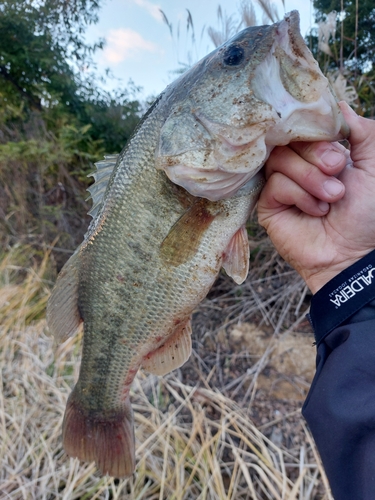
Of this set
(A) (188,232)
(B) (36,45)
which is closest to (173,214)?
(A) (188,232)

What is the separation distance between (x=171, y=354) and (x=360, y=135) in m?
1.17

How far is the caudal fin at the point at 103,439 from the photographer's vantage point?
158 centimetres

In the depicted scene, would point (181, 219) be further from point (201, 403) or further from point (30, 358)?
point (30, 358)

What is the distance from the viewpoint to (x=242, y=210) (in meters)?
1.31

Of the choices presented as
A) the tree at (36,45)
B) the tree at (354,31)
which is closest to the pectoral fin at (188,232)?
the tree at (354,31)

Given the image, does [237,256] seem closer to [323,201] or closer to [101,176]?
[323,201]

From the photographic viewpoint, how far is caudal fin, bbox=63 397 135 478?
1.58 meters

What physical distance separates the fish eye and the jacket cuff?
83 cm

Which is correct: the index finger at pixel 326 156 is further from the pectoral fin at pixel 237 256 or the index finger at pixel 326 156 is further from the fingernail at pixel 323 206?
the pectoral fin at pixel 237 256

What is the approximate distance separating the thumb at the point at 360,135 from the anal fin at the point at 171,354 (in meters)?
0.98

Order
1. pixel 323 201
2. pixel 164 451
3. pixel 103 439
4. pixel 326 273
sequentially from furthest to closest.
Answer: pixel 164 451
pixel 103 439
pixel 326 273
pixel 323 201

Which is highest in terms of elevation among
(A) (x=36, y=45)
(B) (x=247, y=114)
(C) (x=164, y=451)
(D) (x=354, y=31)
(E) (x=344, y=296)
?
(A) (x=36, y=45)

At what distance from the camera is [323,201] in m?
1.33

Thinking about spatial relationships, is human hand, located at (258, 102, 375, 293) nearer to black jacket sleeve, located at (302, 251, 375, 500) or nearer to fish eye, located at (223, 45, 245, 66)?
black jacket sleeve, located at (302, 251, 375, 500)
